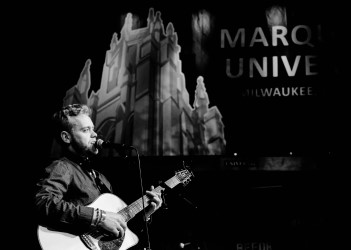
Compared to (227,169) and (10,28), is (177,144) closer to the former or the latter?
(227,169)

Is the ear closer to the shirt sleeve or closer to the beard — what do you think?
the beard

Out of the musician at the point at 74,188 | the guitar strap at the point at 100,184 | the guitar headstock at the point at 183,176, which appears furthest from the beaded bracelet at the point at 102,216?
the guitar headstock at the point at 183,176

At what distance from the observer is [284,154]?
12.5ft

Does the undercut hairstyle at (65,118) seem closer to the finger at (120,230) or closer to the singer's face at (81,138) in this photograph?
the singer's face at (81,138)

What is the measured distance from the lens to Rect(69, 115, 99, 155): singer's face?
112 inches

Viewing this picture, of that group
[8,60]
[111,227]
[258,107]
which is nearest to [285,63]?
[258,107]

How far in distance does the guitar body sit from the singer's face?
0.35 meters

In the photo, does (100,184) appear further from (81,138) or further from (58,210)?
(58,210)

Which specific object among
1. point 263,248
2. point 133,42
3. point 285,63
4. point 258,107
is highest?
point 133,42

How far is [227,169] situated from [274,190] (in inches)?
23.6

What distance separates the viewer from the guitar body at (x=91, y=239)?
240 centimetres

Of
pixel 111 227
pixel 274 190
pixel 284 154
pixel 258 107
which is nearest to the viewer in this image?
pixel 111 227

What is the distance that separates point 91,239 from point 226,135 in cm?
190

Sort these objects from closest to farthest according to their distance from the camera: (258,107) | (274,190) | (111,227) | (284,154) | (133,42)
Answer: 1. (111,227)
2. (274,190)
3. (284,154)
4. (258,107)
5. (133,42)
